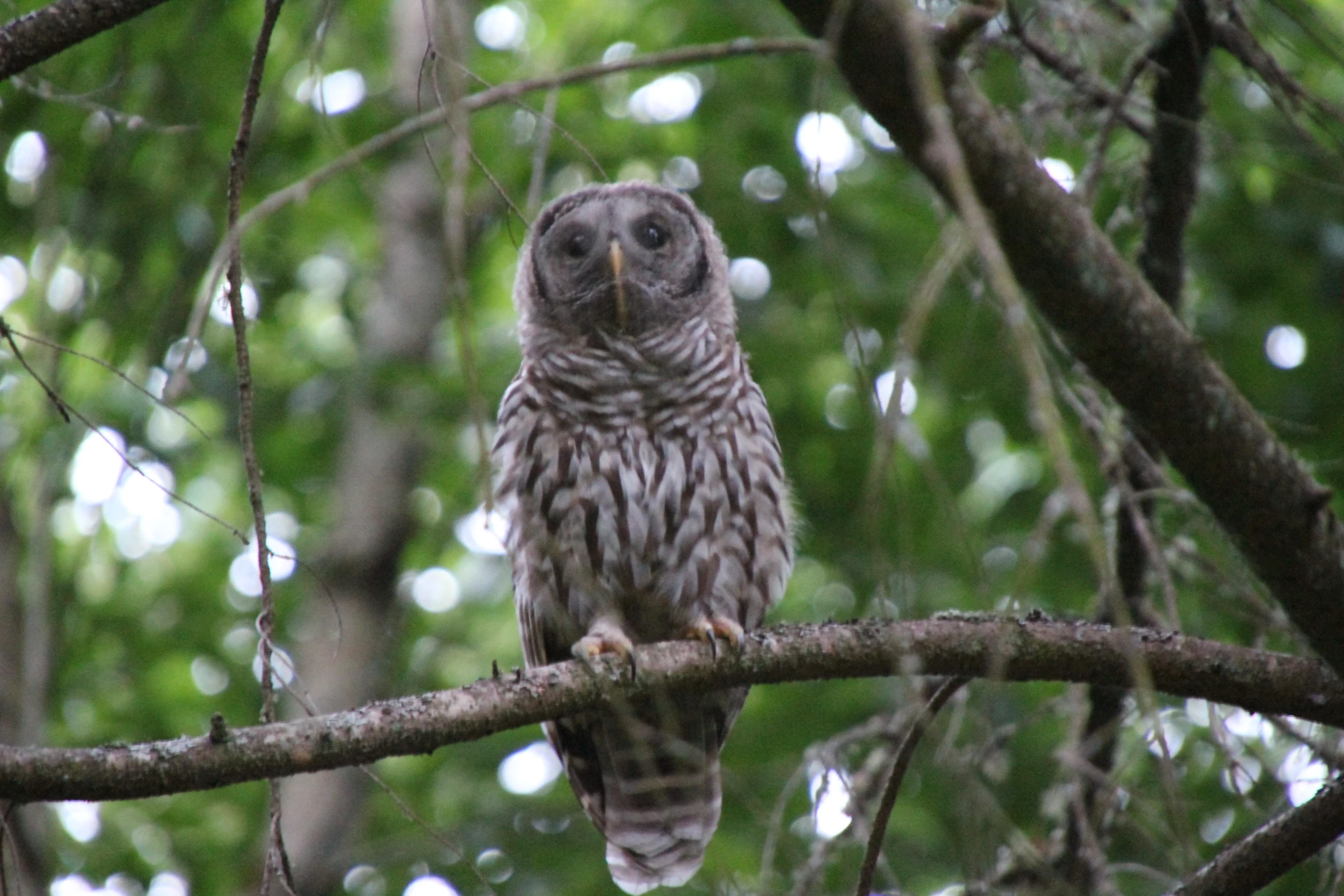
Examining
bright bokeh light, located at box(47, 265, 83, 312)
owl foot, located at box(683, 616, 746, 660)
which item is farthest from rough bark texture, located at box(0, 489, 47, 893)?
owl foot, located at box(683, 616, 746, 660)

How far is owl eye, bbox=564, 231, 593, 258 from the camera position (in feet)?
13.8

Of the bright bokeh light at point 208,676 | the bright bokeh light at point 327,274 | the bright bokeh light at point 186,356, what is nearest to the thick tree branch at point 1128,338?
the bright bokeh light at point 186,356

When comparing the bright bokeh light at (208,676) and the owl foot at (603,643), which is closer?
the owl foot at (603,643)

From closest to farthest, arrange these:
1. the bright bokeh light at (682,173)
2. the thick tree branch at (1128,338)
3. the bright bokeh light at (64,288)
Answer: the thick tree branch at (1128,338)
the bright bokeh light at (64,288)
the bright bokeh light at (682,173)

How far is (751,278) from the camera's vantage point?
575 centimetres

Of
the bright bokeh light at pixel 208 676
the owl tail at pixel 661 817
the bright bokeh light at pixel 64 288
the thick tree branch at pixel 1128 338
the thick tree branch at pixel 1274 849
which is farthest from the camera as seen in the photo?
the bright bokeh light at pixel 208 676

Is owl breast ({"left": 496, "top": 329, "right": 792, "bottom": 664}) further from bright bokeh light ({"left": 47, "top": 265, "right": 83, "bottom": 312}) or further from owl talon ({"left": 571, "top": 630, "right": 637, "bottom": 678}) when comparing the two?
bright bokeh light ({"left": 47, "top": 265, "right": 83, "bottom": 312})

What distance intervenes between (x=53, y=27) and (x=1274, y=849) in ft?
8.15

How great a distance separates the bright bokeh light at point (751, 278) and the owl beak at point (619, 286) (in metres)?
1.66

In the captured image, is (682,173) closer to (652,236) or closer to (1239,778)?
(652,236)

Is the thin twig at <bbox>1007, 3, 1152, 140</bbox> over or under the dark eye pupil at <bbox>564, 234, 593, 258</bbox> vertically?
under

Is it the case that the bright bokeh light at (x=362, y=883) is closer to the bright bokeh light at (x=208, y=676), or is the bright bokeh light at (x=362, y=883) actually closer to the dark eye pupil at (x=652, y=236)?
the bright bokeh light at (x=208, y=676)

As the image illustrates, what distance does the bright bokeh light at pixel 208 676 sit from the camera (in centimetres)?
637

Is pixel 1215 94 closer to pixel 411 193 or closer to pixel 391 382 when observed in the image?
pixel 391 382
